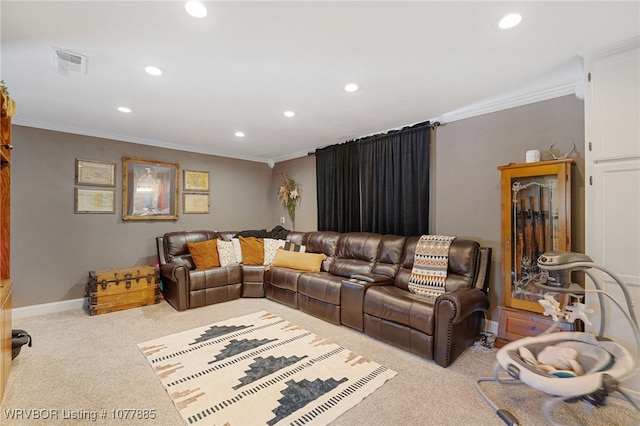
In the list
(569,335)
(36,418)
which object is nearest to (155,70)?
(36,418)

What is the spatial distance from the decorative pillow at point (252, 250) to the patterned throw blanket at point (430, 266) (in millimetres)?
2397

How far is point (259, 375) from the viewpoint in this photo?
2221 mm

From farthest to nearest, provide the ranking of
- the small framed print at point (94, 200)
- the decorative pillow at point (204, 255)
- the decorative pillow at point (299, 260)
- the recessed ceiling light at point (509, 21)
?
1. the decorative pillow at point (204, 255)
2. the decorative pillow at point (299, 260)
3. the small framed print at point (94, 200)
4. the recessed ceiling light at point (509, 21)

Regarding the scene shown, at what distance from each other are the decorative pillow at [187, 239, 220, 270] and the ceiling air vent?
2.55m

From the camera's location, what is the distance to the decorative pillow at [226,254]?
4.34 meters

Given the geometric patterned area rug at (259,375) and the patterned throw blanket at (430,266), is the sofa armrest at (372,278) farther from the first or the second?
the geometric patterned area rug at (259,375)

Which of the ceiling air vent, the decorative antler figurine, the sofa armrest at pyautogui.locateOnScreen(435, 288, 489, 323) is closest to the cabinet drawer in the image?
the sofa armrest at pyautogui.locateOnScreen(435, 288, 489, 323)

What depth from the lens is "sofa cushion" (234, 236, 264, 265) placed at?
448 cm

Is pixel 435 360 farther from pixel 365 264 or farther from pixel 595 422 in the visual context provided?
pixel 365 264

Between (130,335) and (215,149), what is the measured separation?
128 inches

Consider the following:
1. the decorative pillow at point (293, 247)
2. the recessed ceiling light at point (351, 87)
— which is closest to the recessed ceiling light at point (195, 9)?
the recessed ceiling light at point (351, 87)

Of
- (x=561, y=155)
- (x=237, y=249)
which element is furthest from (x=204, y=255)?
(x=561, y=155)

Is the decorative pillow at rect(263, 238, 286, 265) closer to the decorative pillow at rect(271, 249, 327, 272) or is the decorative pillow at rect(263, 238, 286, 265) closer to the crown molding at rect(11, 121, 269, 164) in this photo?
the decorative pillow at rect(271, 249, 327, 272)

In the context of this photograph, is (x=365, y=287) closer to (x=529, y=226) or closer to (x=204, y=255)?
(x=529, y=226)
